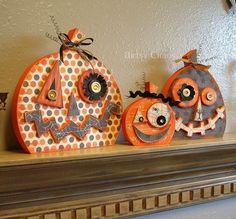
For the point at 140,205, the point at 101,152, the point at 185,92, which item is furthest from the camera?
the point at 185,92

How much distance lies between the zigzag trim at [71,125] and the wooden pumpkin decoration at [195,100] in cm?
22

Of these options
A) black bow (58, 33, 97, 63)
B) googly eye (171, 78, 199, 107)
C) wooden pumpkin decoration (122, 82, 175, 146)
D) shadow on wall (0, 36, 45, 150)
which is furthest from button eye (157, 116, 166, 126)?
shadow on wall (0, 36, 45, 150)

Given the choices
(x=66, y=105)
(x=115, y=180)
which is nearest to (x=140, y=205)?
(x=115, y=180)

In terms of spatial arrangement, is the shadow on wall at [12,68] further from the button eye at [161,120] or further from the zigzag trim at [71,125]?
the button eye at [161,120]

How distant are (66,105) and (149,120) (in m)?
0.24

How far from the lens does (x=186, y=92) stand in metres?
1.03

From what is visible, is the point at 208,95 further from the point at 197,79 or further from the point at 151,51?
the point at 151,51

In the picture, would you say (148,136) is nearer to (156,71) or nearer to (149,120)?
(149,120)

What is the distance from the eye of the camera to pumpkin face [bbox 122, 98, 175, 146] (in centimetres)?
90

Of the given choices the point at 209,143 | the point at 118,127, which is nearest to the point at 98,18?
the point at 118,127

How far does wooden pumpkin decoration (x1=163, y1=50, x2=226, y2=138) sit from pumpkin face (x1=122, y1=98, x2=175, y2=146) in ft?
0.28

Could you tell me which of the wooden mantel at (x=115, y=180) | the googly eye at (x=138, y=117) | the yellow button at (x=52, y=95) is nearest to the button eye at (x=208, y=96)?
the wooden mantel at (x=115, y=180)

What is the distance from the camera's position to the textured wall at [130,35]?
0.88 metres

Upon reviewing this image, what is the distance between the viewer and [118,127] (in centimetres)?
92
